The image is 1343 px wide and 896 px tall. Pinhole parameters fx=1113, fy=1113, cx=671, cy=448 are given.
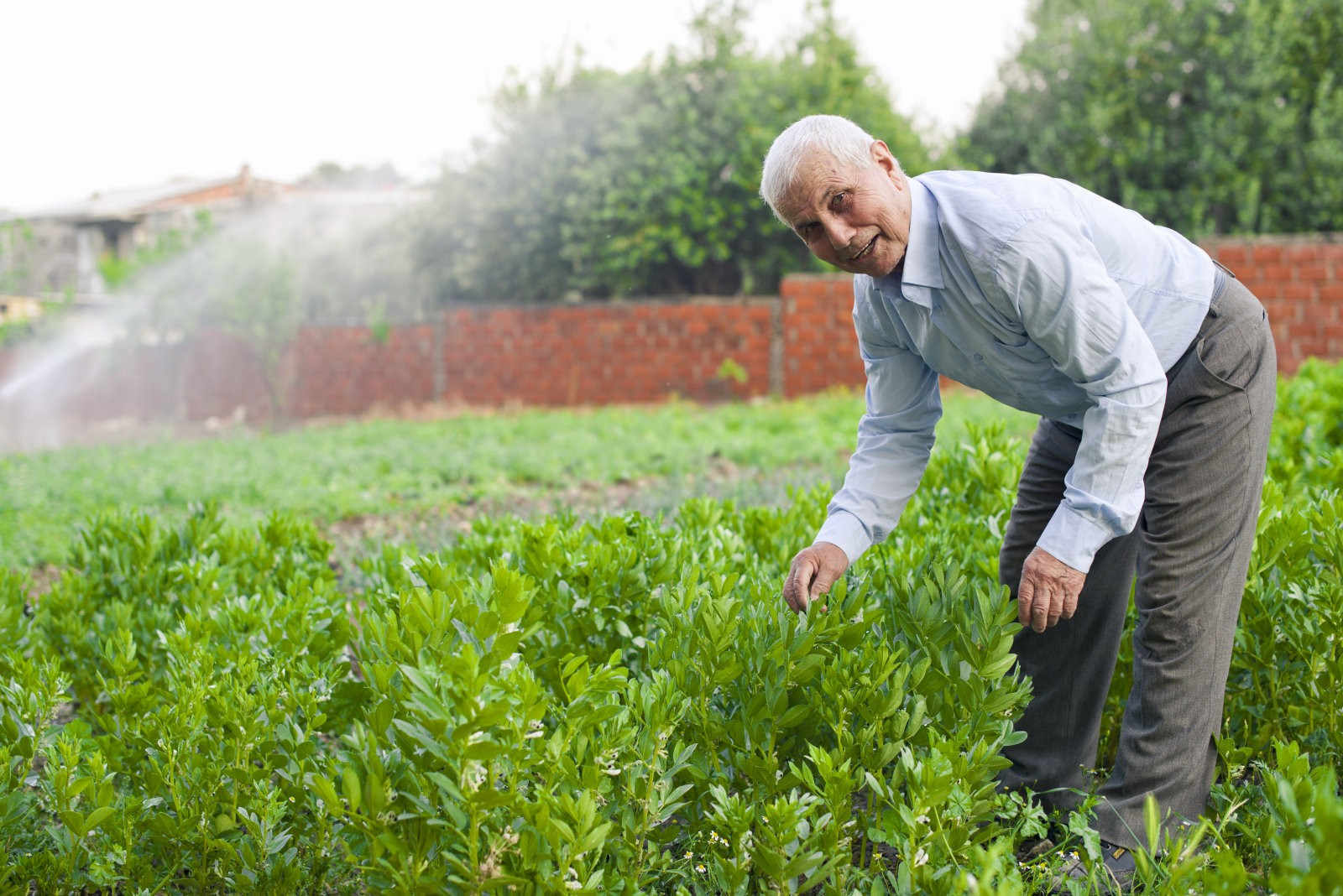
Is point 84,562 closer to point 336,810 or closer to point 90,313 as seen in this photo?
point 336,810

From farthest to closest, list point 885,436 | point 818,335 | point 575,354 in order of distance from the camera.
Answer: point 575,354
point 818,335
point 885,436

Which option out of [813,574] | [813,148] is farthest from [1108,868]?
[813,148]

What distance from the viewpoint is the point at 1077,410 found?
2760 millimetres

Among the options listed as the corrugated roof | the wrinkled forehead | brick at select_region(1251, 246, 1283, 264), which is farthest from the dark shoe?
the corrugated roof

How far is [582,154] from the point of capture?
19.2m

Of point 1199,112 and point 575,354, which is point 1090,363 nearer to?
point 575,354

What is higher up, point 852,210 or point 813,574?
point 852,210

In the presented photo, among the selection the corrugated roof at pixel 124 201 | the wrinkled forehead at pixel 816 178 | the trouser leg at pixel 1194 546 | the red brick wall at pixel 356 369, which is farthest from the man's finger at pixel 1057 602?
the corrugated roof at pixel 124 201

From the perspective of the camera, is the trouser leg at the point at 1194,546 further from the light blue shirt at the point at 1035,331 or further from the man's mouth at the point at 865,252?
the man's mouth at the point at 865,252

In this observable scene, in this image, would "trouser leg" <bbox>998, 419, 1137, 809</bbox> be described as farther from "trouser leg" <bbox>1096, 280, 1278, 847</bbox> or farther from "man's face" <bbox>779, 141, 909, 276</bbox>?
"man's face" <bbox>779, 141, 909, 276</bbox>

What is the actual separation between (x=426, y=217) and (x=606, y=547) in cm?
1945

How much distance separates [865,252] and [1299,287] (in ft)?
44.2

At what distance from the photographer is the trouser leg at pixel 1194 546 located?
2.68m

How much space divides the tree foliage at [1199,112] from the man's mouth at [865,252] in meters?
18.0
